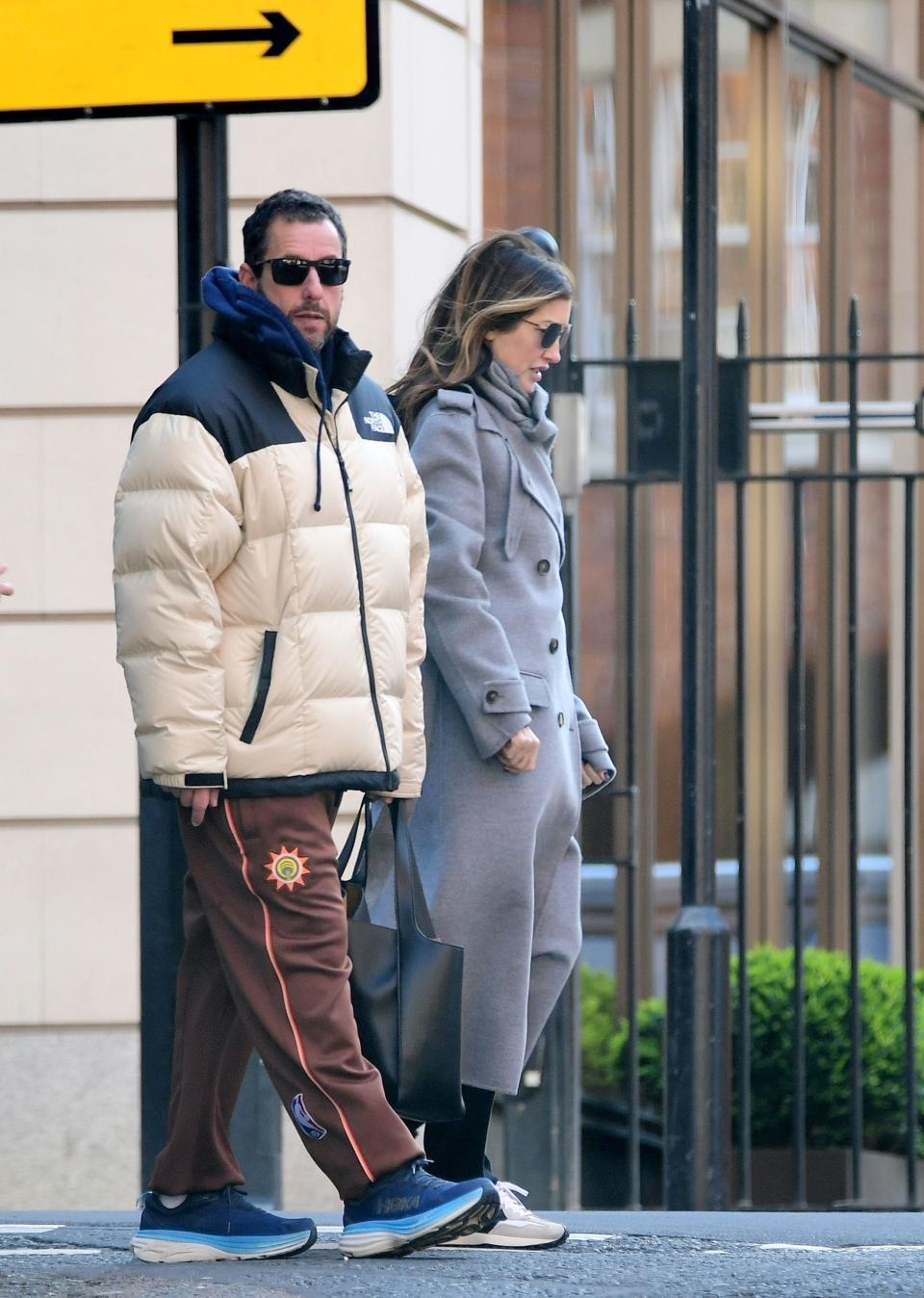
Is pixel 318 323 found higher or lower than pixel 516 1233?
higher

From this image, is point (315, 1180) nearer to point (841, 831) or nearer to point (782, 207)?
point (841, 831)

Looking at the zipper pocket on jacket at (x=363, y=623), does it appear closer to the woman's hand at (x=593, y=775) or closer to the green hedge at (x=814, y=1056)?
the woman's hand at (x=593, y=775)

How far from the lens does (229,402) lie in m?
3.71

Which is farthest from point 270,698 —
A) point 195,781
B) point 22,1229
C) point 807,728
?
point 807,728

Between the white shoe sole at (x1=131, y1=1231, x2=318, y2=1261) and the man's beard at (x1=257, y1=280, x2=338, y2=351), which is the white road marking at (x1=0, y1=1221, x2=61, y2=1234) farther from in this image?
the man's beard at (x1=257, y1=280, x2=338, y2=351)

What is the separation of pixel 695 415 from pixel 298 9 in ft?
7.43

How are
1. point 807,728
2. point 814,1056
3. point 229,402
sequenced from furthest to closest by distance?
point 807,728 < point 814,1056 < point 229,402

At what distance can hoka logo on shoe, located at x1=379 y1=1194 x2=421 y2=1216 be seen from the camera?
3652 millimetres

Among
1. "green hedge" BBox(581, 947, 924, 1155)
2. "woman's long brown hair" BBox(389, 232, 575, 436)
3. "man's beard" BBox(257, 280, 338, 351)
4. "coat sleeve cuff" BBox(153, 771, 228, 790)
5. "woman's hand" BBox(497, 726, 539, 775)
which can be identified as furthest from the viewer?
"green hedge" BBox(581, 947, 924, 1155)

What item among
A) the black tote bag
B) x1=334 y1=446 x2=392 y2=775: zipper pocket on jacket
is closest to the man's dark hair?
x1=334 y1=446 x2=392 y2=775: zipper pocket on jacket

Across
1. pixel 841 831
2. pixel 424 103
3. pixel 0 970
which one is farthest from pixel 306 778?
pixel 841 831

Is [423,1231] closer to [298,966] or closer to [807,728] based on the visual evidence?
[298,966]

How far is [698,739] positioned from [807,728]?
4.91 meters

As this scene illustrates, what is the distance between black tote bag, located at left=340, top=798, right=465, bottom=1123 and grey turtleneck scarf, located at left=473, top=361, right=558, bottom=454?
0.99 m
